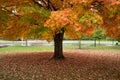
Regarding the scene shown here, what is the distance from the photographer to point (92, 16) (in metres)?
10.5

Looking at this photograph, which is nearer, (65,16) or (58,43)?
(65,16)

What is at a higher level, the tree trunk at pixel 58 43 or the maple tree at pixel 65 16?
the maple tree at pixel 65 16

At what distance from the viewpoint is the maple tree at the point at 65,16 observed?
10.6 m

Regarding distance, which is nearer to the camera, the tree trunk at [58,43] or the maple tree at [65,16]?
the maple tree at [65,16]

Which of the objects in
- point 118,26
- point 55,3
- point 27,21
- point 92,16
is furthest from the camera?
point 55,3

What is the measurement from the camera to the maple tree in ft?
34.8

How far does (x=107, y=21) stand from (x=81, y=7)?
13.3 ft

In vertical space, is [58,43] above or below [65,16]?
below

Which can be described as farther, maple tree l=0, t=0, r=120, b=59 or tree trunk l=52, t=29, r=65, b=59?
tree trunk l=52, t=29, r=65, b=59

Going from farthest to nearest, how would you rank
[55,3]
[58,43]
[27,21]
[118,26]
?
[58,43], [55,3], [27,21], [118,26]

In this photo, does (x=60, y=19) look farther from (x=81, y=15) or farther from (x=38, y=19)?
(x=38, y=19)

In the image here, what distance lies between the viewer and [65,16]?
36.3 feet

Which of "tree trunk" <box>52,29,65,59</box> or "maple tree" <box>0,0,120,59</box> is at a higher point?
"maple tree" <box>0,0,120,59</box>

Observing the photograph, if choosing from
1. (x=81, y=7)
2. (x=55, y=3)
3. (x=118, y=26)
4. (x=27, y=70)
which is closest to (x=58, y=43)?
(x=55, y=3)
